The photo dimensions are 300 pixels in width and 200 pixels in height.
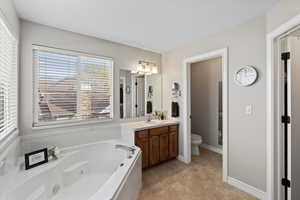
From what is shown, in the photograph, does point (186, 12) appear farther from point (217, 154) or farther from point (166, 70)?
point (217, 154)

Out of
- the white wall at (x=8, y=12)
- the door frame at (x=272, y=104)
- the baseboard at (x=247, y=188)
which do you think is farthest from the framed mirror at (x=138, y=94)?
the door frame at (x=272, y=104)

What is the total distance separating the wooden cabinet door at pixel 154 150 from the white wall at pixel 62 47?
2.60 ft

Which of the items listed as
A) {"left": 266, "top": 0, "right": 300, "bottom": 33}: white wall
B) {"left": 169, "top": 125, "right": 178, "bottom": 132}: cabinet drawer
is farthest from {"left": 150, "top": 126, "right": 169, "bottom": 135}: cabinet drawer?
{"left": 266, "top": 0, "right": 300, "bottom": 33}: white wall

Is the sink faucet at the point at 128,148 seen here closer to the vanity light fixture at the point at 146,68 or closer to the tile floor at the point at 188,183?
the tile floor at the point at 188,183

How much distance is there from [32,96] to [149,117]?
2.15 m

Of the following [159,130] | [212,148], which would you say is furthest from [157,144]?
[212,148]

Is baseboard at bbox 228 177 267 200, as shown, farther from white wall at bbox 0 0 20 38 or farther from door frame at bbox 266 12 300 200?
white wall at bbox 0 0 20 38

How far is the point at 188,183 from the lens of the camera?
2.30 m

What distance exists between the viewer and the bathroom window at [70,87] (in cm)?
218

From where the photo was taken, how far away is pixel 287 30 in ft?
4.91

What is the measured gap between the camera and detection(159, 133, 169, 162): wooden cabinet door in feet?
9.53

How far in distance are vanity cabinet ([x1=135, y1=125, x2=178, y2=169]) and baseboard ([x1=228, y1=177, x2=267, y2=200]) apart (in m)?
1.16

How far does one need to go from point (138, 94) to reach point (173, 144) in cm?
133

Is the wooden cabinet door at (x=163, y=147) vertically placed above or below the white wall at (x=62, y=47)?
below
